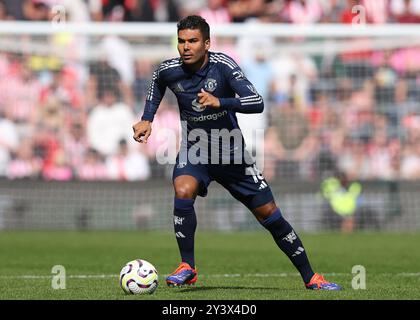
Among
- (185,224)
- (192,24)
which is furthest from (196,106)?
(185,224)

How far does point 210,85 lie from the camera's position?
9.55 metres

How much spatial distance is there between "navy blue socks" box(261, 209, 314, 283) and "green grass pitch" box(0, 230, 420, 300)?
0.26 meters

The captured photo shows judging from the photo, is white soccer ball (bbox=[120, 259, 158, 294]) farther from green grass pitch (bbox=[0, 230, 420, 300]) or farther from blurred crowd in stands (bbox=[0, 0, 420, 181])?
blurred crowd in stands (bbox=[0, 0, 420, 181])

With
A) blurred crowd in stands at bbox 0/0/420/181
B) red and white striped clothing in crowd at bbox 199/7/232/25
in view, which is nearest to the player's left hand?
blurred crowd in stands at bbox 0/0/420/181

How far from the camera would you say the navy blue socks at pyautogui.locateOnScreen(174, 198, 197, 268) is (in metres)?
9.53

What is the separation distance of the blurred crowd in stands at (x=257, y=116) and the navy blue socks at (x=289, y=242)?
Answer: 1093 cm

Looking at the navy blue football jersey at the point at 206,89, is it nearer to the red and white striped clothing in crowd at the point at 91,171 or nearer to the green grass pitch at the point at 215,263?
the green grass pitch at the point at 215,263

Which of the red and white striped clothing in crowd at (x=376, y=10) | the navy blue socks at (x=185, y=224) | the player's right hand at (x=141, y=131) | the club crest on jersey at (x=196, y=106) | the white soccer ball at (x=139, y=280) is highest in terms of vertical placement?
the red and white striped clothing in crowd at (x=376, y=10)

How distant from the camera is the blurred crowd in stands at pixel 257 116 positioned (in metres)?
20.7

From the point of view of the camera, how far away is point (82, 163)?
20844mm

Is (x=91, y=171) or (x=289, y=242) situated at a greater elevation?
(x=91, y=171)

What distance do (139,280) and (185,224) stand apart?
3.31 feet

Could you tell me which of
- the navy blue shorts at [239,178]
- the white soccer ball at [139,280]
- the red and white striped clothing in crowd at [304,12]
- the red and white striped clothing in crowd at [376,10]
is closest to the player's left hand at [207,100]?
the navy blue shorts at [239,178]

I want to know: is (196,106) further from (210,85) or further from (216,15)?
(216,15)
